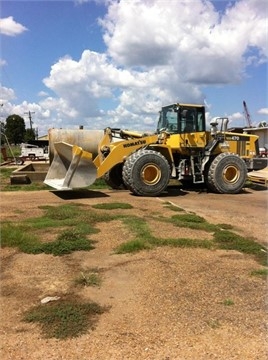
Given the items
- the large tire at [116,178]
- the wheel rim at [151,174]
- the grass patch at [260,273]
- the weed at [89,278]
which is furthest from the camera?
the large tire at [116,178]

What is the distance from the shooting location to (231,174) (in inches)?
549

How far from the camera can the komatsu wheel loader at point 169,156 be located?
498 inches

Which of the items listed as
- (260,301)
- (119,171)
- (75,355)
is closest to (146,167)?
(119,171)

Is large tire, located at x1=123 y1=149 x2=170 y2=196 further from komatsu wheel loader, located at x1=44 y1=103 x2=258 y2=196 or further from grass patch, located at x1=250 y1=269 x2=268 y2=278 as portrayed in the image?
grass patch, located at x1=250 y1=269 x2=268 y2=278

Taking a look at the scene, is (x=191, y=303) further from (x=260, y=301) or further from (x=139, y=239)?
(x=139, y=239)

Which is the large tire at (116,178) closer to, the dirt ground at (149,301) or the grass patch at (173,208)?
the grass patch at (173,208)

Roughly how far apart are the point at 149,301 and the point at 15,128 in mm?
80801

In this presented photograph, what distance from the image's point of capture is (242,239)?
6848 millimetres

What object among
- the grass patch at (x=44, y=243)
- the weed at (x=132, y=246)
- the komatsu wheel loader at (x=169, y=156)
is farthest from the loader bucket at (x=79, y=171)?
the weed at (x=132, y=246)

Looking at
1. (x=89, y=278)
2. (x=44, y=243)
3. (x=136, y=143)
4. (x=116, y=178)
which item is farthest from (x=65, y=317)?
(x=116, y=178)

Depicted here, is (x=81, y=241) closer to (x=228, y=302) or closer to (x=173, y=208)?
(x=228, y=302)

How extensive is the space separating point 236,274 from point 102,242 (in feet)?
7.30

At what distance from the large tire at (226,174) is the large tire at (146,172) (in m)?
1.62

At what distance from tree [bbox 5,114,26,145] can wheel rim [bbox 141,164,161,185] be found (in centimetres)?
7131
